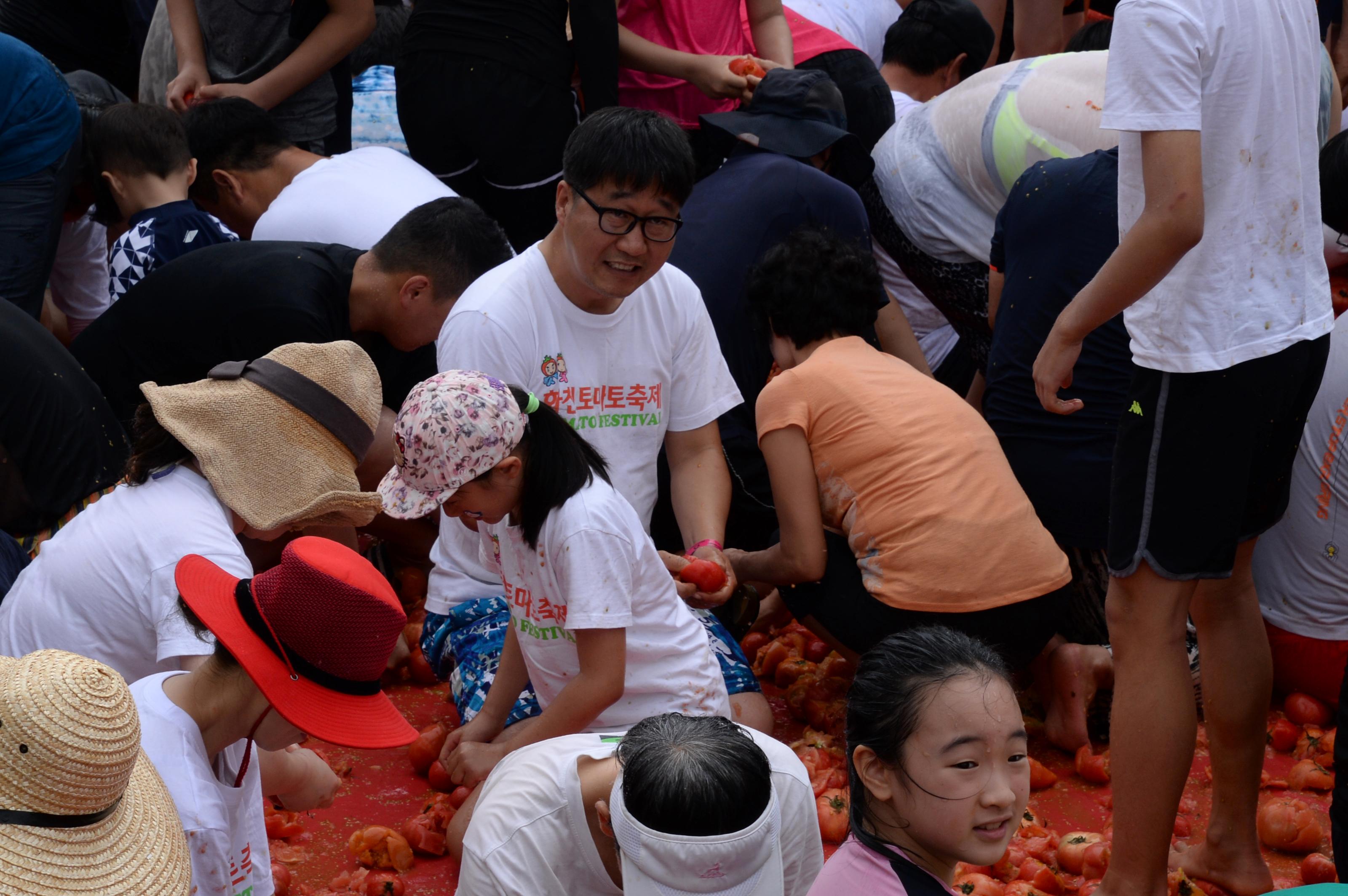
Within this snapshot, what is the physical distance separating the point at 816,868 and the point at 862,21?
4.50m

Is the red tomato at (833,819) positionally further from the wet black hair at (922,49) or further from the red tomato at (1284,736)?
the wet black hair at (922,49)

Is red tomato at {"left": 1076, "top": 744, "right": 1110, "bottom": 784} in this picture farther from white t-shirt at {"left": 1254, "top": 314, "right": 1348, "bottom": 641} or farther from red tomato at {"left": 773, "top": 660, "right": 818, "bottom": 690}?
red tomato at {"left": 773, "top": 660, "right": 818, "bottom": 690}

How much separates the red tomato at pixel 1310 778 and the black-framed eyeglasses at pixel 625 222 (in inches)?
79.4

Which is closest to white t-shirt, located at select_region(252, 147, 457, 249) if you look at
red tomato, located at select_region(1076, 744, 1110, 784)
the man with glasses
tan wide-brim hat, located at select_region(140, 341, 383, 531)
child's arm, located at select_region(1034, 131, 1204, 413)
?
the man with glasses

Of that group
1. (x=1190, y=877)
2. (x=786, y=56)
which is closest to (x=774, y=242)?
(x=786, y=56)

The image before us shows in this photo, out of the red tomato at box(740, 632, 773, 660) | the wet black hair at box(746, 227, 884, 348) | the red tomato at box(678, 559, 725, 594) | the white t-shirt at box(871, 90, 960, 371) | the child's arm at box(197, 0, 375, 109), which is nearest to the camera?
the red tomato at box(678, 559, 725, 594)

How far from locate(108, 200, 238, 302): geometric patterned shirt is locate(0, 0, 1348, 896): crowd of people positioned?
0.01 meters

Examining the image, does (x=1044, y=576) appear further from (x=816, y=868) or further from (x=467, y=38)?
(x=467, y=38)

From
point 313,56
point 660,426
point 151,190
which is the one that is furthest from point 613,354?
point 313,56

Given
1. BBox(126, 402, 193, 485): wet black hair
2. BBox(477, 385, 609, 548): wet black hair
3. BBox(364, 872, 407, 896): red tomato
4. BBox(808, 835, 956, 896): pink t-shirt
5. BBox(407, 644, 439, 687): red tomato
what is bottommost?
BBox(407, 644, 439, 687): red tomato

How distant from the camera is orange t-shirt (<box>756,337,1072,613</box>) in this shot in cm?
323

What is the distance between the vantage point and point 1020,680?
144 inches

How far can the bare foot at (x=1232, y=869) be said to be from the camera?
2.74 m

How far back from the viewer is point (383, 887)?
279cm
